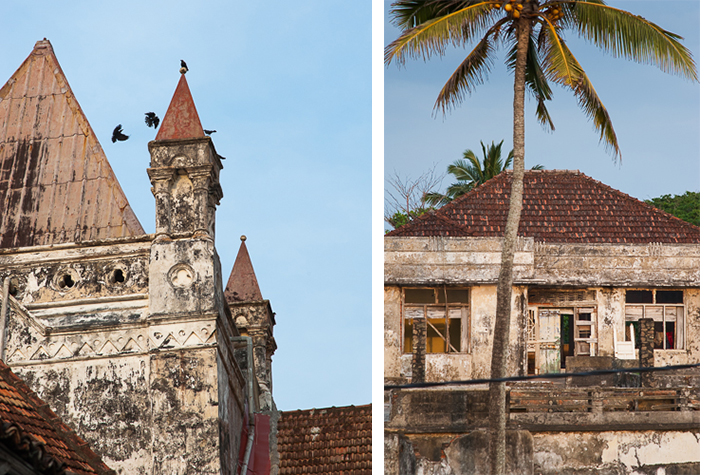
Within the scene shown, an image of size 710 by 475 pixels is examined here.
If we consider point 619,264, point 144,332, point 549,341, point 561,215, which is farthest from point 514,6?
point 144,332

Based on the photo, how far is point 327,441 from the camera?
55.3ft

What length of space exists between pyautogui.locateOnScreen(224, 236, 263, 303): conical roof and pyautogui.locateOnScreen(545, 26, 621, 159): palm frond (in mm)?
7739

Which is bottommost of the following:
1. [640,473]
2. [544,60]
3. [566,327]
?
[640,473]

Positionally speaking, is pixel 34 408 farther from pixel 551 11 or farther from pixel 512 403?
pixel 551 11

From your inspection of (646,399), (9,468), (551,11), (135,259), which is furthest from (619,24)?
(9,468)

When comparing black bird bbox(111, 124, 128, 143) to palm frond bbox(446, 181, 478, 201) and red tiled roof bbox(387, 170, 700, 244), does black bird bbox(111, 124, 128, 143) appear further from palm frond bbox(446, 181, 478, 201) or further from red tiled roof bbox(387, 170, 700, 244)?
palm frond bbox(446, 181, 478, 201)

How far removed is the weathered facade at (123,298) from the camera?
1247 cm

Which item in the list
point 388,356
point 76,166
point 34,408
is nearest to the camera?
point 34,408

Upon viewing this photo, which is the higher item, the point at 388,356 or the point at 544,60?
the point at 544,60

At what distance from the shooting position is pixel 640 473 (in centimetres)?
1633

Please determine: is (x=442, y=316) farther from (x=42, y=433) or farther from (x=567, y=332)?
(x=42, y=433)

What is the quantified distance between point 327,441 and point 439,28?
6.92 m

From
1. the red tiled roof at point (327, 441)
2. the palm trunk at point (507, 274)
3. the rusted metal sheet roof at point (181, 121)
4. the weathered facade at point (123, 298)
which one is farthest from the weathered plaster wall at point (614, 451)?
the rusted metal sheet roof at point (181, 121)

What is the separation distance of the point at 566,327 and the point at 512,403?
399 centimetres
